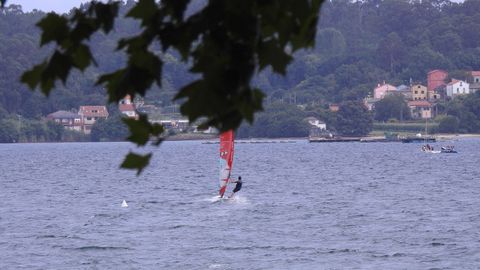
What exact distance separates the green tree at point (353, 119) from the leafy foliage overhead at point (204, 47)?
585ft

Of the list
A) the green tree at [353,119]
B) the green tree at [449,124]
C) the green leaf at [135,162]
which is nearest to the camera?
the green leaf at [135,162]

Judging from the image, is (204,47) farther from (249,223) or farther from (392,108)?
(392,108)

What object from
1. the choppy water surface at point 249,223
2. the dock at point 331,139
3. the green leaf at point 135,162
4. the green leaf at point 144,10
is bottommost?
the choppy water surface at point 249,223

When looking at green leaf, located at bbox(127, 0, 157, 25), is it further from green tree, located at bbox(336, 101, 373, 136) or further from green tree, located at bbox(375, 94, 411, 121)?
green tree, located at bbox(375, 94, 411, 121)

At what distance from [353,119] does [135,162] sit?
182 metres

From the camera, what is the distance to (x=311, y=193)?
6538cm

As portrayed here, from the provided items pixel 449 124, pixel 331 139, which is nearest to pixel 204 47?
pixel 449 124

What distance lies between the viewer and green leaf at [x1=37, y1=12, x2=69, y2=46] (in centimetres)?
446

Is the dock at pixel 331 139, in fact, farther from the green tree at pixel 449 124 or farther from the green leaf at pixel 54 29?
the green leaf at pixel 54 29

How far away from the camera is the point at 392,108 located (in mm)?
190500

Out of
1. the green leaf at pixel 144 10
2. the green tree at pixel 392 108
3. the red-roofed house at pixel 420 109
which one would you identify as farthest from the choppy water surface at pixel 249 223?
the red-roofed house at pixel 420 109

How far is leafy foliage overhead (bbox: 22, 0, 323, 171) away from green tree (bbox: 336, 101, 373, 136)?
178 metres

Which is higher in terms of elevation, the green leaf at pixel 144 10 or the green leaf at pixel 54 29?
the green leaf at pixel 144 10

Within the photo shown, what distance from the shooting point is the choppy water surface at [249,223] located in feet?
108
